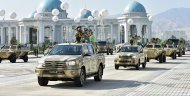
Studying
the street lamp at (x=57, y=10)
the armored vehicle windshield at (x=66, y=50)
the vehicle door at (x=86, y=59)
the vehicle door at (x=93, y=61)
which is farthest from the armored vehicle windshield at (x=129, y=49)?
the street lamp at (x=57, y=10)

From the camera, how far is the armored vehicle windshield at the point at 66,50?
2003 centimetres

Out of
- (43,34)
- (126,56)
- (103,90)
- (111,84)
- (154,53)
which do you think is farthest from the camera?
(43,34)

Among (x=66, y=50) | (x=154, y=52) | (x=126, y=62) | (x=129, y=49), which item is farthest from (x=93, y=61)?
(x=154, y=52)

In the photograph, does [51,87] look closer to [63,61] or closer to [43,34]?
[63,61]

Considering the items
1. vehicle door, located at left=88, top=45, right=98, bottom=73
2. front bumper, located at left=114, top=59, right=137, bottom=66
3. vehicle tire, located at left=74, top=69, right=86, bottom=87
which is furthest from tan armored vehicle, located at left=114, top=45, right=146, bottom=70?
vehicle tire, located at left=74, top=69, right=86, bottom=87

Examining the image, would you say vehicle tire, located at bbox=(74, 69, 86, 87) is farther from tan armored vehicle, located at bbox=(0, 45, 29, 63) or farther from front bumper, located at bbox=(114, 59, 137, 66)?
tan armored vehicle, located at bbox=(0, 45, 29, 63)

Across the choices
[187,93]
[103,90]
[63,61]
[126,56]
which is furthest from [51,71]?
[126,56]

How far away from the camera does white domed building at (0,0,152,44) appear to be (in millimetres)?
150950

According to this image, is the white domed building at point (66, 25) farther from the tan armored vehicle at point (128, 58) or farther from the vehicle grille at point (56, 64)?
the vehicle grille at point (56, 64)

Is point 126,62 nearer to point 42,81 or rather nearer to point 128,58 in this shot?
point 128,58

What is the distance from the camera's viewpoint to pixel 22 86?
1947 cm

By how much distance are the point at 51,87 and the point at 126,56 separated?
12.9 m

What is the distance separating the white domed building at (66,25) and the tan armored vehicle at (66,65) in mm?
127176

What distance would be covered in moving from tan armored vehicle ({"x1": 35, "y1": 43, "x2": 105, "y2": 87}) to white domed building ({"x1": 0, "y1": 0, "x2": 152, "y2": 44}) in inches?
5007
